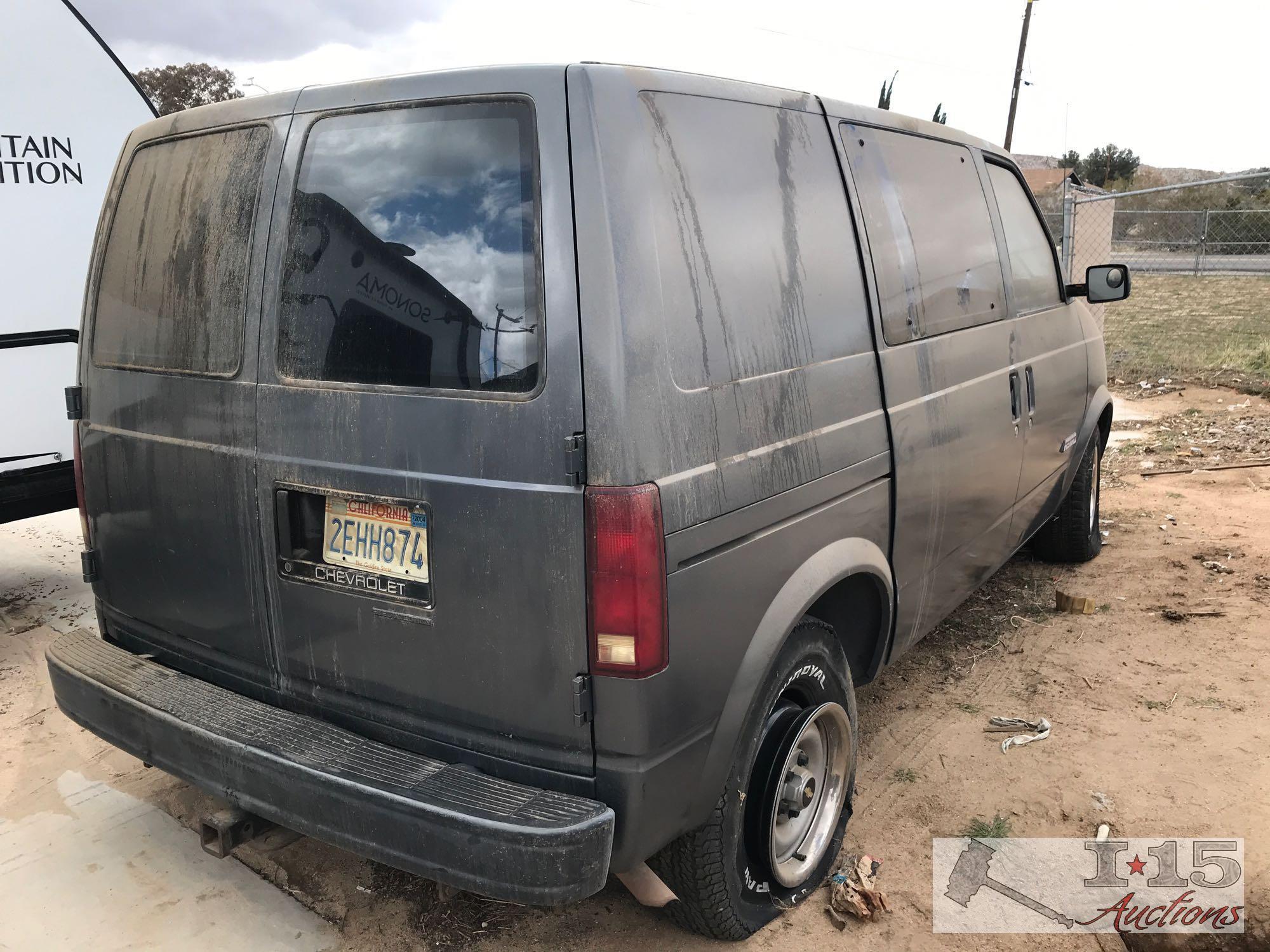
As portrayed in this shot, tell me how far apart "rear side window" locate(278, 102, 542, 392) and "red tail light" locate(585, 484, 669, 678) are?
0.32m

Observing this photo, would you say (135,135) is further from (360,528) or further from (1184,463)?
(1184,463)

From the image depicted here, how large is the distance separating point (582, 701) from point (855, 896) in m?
1.20

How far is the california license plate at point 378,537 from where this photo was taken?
7.25ft

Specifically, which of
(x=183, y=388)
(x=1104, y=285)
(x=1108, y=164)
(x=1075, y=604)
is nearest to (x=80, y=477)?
(x=183, y=388)

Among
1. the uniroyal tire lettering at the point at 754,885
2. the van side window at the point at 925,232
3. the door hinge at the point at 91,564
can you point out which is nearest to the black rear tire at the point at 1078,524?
the van side window at the point at 925,232

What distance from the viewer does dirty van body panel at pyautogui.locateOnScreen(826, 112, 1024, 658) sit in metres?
2.96

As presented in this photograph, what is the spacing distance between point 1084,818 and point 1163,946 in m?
0.53

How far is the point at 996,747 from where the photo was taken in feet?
11.8

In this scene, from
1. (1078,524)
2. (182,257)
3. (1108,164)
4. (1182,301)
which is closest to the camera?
(182,257)

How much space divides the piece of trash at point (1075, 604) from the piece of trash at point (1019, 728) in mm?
1286

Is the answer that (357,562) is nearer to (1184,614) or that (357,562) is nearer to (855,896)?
(855,896)

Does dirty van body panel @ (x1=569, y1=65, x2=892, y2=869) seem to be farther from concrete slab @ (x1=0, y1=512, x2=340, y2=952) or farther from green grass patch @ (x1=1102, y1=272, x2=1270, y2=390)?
green grass patch @ (x1=1102, y1=272, x2=1270, y2=390)

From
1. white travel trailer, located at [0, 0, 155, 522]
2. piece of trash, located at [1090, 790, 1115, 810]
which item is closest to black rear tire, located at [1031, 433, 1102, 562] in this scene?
piece of trash, located at [1090, 790, 1115, 810]

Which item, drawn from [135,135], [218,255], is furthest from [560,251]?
[135,135]
